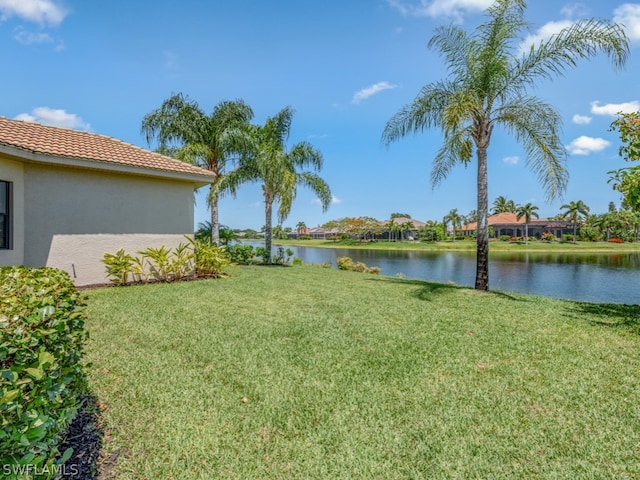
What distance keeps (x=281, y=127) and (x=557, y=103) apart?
1301 cm

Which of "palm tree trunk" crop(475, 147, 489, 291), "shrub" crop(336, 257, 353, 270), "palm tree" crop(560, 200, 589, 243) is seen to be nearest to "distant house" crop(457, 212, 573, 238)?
"palm tree" crop(560, 200, 589, 243)

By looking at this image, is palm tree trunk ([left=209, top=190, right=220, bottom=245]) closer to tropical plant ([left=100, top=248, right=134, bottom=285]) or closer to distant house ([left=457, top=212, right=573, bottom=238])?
tropical plant ([left=100, top=248, right=134, bottom=285])

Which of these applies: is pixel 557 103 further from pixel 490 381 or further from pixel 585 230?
pixel 585 230

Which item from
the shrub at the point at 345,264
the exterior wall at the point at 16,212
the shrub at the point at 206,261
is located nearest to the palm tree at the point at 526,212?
the shrub at the point at 345,264

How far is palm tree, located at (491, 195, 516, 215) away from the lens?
88312 mm

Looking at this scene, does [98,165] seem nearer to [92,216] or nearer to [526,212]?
[92,216]

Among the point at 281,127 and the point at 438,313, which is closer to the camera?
the point at 438,313

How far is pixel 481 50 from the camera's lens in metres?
9.63

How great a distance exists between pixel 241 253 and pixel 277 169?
193 inches

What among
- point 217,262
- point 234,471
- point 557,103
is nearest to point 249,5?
point 217,262

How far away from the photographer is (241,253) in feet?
58.9

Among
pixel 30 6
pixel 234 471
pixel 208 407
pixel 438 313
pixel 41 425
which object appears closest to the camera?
pixel 41 425

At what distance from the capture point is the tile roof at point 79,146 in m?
8.22

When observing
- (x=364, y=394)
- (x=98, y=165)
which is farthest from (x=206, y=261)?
(x=364, y=394)
